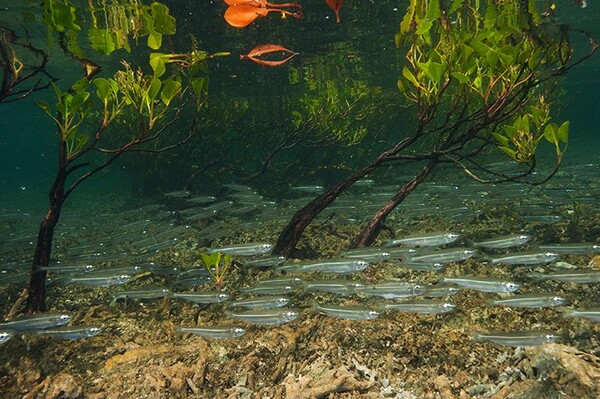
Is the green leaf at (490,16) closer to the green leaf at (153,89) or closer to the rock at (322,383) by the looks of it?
the green leaf at (153,89)

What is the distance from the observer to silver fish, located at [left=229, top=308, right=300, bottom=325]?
463 centimetres

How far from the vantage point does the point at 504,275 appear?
649cm

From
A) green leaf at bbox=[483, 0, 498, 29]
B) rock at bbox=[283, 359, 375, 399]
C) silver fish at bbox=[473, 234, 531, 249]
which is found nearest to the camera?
rock at bbox=[283, 359, 375, 399]

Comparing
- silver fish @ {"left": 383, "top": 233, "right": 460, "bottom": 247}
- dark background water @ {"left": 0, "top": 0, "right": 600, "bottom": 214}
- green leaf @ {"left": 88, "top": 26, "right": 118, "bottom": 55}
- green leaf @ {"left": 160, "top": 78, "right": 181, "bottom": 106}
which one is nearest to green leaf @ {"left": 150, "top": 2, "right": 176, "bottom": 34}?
green leaf @ {"left": 88, "top": 26, "right": 118, "bottom": 55}

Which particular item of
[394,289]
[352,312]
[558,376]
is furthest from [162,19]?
[558,376]

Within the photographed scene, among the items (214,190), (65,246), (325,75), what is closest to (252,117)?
(214,190)

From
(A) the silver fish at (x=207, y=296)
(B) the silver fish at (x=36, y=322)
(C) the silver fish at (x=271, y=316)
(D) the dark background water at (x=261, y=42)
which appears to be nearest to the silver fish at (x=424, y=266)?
(C) the silver fish at (x=271, y=316)

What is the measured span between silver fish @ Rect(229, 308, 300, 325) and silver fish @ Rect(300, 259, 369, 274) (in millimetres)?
1264

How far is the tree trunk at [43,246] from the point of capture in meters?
5.36

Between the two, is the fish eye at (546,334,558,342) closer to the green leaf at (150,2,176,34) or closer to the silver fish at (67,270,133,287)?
the silver fish at (67,270,133,287)

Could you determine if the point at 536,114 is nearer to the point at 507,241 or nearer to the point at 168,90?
the point at 507,241

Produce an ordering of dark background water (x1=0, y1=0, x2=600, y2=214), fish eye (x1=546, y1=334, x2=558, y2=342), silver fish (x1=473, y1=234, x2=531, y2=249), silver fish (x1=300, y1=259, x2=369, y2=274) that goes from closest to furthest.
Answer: fish eye (x1=546, y1=334, x2=558, y2=342), silver fish (x1=300, y1=259, x2=369, y2=274), silver fish (x1=473, y1=234, x2=531, y2=249), dark background water (x1=0, y1=0, x2=600, y2=214)

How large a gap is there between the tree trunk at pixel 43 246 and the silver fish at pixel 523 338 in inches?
215

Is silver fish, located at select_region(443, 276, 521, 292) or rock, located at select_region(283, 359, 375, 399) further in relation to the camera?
silver fish, located at select_region(443, 276, 521, 292)
